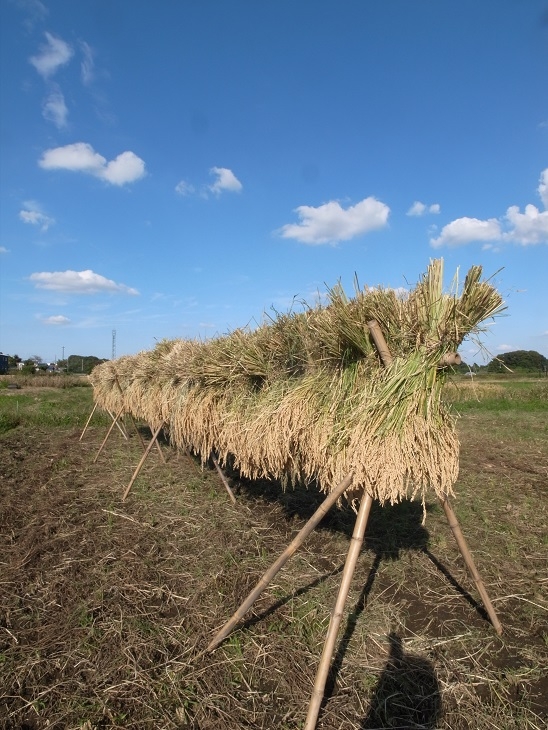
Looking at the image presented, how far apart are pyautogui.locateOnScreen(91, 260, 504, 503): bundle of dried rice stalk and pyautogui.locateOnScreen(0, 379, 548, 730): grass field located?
636mm

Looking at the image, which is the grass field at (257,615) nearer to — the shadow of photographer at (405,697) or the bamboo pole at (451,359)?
the shadow of photographer at (405,697)

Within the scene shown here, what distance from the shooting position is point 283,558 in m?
3.38

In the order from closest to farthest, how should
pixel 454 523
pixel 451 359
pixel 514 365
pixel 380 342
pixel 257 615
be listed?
pixel 451 359 → pixel 380 342 → pixel 454 523 → pixel 257 615 → pixel 514 365

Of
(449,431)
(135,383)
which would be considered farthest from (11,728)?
(135,383)

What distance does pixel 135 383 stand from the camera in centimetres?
1048

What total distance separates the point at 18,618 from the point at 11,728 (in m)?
1.35

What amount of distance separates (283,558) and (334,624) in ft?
2.00

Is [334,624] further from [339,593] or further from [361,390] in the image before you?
[361,390]

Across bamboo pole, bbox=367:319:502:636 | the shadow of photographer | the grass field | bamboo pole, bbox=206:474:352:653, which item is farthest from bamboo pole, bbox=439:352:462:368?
the shadow of photographer

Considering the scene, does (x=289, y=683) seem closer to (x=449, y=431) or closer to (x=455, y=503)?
(x=449, y=431)

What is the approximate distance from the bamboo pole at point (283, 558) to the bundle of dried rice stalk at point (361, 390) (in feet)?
0.58

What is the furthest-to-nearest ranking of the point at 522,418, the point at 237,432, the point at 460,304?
the point at 522,418 < the point at 237,432 < the point at 460,304

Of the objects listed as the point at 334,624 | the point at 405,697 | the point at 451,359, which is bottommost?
the point at 405,697

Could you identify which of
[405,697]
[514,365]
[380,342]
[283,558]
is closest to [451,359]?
[380,342]
